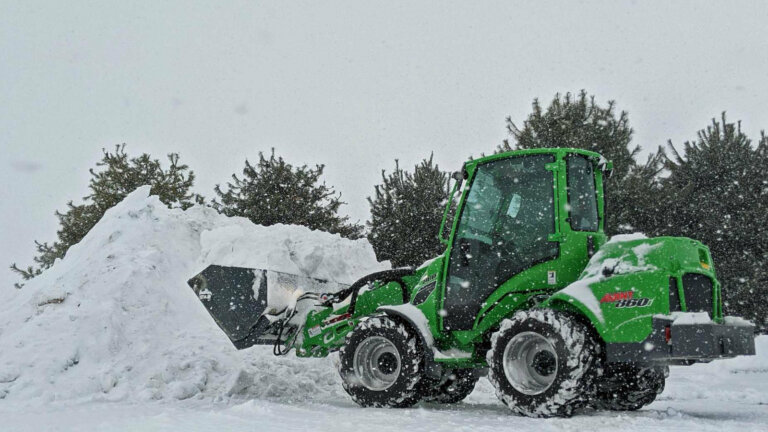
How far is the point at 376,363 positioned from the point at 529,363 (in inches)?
72.0

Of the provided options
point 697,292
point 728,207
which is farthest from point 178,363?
point 728,207

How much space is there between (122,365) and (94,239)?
2.93 meters

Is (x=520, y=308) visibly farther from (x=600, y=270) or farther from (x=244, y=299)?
(x=244, y=299)

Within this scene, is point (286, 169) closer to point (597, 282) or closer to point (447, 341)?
point (447, 341)

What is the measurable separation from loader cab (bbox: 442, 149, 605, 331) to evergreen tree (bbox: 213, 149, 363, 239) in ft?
42.4

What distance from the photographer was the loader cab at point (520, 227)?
6.51m

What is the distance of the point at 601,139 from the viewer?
73.6 feet

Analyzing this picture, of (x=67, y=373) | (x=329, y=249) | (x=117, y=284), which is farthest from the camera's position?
(x=329, y=249)

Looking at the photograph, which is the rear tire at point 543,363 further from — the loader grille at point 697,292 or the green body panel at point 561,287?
the loader grille at point 697,292

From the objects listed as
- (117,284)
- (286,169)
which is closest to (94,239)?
(117,284)

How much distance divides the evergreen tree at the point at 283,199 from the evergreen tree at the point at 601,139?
6.81m

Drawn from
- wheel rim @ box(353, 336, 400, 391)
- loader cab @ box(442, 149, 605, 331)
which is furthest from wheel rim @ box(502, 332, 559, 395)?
wheel rim @ box(353, 336, 400, 391)

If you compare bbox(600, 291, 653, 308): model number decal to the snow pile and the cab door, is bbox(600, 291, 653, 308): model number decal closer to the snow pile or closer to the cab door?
the cab door

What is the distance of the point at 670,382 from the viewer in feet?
35.9
